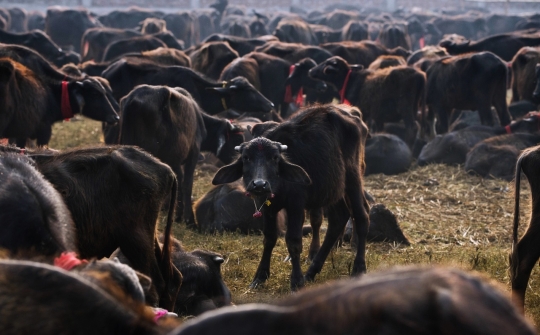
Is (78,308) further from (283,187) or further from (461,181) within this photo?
(461,181)

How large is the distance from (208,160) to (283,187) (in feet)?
18.8

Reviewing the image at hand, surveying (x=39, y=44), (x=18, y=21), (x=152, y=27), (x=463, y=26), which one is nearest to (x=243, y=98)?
(x=39, y=44)

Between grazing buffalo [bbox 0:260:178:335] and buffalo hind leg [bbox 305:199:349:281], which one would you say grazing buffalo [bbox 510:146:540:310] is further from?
grazing buffalo [bbox 0:260:178:335]

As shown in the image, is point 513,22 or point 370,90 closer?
point 370,90

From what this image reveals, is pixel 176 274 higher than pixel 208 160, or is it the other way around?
pixel 176 274

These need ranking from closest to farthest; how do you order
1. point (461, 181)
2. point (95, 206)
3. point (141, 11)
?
point (95, 206) < point (461, 181) < point (141, 11)

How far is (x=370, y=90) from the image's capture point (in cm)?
1403

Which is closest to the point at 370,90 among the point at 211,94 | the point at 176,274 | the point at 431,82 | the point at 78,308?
the point at 431,82

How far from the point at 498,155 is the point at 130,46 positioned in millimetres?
11388

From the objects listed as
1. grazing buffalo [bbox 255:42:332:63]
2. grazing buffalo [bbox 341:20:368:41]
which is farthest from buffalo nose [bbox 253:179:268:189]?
grazing buffalo [bbox 341:20:368:41]

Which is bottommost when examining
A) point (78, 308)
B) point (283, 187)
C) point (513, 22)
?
point (513, 22)

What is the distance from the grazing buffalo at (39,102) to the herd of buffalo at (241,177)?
0.02m

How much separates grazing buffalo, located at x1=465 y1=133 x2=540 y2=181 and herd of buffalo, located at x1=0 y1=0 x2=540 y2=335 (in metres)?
0.03

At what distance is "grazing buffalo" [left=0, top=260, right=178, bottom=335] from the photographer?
Answer: 8.58ft
